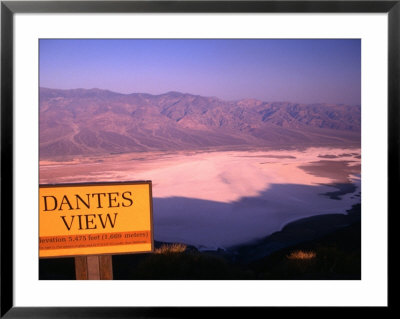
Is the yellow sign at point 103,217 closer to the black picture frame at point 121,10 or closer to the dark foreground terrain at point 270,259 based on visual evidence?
the dark foreground terrain at point 270,259

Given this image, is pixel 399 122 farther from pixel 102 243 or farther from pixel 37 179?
pixel 37 179

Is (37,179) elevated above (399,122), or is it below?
below

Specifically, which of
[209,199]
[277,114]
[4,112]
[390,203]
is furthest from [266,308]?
[4,112]

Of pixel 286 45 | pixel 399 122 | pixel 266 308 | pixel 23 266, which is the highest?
pixel 286 45

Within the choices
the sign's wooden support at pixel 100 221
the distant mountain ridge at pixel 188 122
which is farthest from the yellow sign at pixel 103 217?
the distant mountain ridge at pixel 188 122

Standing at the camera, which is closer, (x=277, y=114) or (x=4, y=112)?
(x=4, y=112)

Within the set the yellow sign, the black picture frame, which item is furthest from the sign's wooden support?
the black picture frame

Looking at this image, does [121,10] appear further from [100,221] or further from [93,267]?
[93,267]

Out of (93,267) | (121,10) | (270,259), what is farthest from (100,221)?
(121,10)
